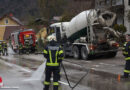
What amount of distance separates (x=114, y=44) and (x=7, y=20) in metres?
51.8

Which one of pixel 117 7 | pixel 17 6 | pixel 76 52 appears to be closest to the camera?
pixel 76 52

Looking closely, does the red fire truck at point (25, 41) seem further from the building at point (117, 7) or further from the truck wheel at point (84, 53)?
the truck wheel at point (84, 53)

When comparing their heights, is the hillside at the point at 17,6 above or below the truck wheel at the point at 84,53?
above

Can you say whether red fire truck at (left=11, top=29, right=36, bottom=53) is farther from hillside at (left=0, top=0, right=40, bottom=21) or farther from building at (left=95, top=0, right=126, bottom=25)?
hillside at (left=0, top=0, right=40, bottom=21)

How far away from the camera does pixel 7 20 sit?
215 feet

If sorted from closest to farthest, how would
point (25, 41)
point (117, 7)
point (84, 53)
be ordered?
point (84, 53) < point (25, 41) < point (117, 7)

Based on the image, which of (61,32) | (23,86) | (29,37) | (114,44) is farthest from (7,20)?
(23,86)

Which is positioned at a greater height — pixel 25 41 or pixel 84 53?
pixel 25 41

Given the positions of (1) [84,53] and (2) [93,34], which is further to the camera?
(1) [84,53]

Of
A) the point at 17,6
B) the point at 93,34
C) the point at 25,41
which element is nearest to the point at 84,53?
the point at 93,34

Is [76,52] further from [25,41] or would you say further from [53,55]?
[25,41]

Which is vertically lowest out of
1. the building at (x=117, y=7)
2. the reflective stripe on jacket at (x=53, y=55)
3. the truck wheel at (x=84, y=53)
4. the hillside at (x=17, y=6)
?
the truck wheel at (x=84, y=53)

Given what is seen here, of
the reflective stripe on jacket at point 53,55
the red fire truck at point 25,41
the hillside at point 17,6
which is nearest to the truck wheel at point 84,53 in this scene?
the reflective stripe on jacket at point 53,55

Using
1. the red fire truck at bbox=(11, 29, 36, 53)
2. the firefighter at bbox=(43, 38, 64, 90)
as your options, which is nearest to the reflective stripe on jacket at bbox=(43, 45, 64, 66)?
the firefighter at bbox=(43, 38, 64, 90)
